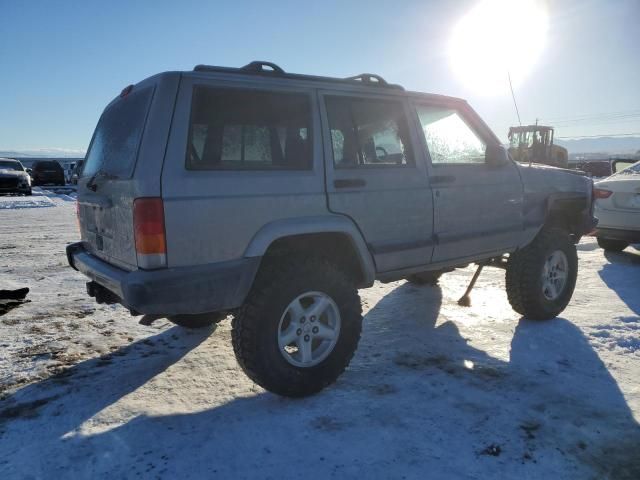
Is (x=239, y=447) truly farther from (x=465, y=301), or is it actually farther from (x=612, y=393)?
(x=465, y=301)

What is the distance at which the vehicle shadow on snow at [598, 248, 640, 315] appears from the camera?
4.78m

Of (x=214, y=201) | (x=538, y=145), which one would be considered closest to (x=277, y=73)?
(x=214, y=201)

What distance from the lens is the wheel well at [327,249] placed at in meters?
2.83

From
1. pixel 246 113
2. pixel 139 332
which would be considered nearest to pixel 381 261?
pixel 246 113

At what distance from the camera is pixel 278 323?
2.71 metres

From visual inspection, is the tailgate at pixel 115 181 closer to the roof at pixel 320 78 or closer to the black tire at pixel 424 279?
the roof at pixel 320 78

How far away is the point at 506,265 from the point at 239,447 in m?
3.13

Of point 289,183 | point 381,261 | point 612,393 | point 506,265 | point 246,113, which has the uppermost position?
point 246,113

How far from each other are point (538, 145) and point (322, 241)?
2150 centimetres

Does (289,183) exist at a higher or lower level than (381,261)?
higher

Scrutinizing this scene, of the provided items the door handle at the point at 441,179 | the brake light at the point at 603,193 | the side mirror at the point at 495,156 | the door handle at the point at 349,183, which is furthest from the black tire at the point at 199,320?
the brake light at the point at 603,193

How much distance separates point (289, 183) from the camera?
2730 mm

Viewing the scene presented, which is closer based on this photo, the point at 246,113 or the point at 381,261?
the point at 246,113

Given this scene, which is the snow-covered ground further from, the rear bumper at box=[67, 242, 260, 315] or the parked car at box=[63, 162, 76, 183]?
the parked car at box=[63, 162, 76, 183]
